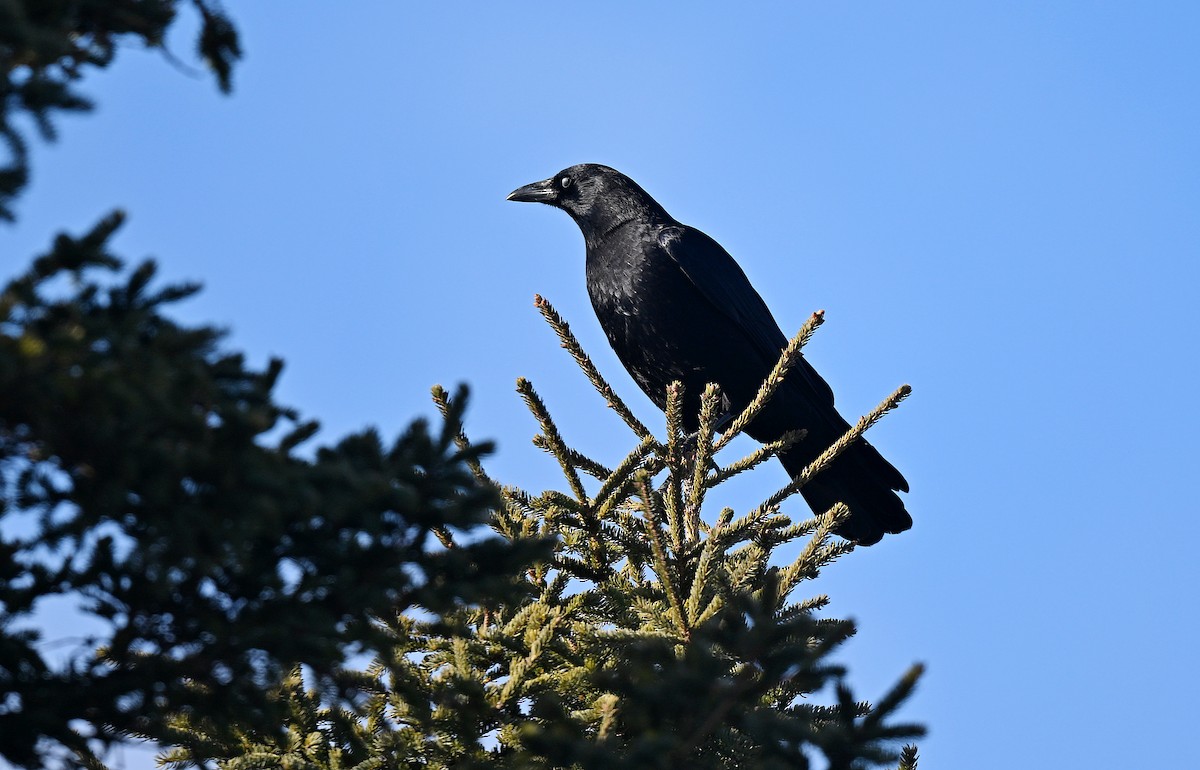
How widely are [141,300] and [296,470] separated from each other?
0.38 metres

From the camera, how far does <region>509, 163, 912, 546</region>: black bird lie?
18.3 feet

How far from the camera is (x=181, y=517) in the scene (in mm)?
1802

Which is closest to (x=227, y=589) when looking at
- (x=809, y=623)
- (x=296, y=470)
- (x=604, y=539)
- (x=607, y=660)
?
(x=296, y=470)

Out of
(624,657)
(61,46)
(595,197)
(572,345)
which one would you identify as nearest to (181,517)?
(61,46)

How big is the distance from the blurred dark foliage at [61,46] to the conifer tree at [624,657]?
2.78 ft

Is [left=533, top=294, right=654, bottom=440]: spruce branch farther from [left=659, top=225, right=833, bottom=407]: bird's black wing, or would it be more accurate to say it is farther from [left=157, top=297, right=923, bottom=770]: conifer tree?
[left=659, top=225, right=833, bottom=407]: bird's black wing

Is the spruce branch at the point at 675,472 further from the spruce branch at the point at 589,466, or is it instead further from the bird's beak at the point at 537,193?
the bird's beak at the point at 537,193

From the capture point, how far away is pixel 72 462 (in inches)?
71.9

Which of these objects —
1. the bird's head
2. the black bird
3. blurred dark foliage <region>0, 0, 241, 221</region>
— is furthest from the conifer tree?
the bird's head

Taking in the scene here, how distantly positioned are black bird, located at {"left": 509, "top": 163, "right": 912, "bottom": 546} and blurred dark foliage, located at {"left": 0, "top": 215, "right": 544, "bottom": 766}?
12.0 feet

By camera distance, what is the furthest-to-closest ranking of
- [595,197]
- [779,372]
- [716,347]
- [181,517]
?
[595,197], [716,347], [779,372], [181,517]

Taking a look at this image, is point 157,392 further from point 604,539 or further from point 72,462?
point 604,539

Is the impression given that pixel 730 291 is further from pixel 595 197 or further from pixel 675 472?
pixel 675 472

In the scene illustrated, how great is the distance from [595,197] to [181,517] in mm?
5166
